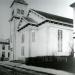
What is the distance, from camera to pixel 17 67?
3.09 m

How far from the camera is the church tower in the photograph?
9.54 feet

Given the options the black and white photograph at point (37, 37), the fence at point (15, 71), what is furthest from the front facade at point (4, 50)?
the fence at point (15, 71)

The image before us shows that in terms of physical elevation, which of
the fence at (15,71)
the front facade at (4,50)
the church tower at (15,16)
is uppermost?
the church tower at (15,16)

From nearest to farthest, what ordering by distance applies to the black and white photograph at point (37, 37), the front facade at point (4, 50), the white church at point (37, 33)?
the front facade at point (4, 50), the black and white photograph at point (37, 37), the white church at point (37, 33)

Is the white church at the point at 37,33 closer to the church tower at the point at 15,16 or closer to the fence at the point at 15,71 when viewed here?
the church tower at the point at 15,16

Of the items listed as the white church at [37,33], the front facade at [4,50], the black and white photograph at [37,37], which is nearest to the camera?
the front facade at [4,50]

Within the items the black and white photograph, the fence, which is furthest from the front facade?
the fence

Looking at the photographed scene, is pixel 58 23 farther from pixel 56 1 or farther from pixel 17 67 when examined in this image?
pixel 17 67

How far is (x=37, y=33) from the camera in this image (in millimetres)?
3287

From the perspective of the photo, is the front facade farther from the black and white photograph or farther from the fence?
the fence

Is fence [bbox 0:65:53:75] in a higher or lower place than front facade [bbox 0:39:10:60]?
lower

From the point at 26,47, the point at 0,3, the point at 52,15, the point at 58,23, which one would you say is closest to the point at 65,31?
the point at 58,23

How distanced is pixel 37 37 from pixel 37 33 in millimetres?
91

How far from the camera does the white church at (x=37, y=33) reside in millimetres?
3053
